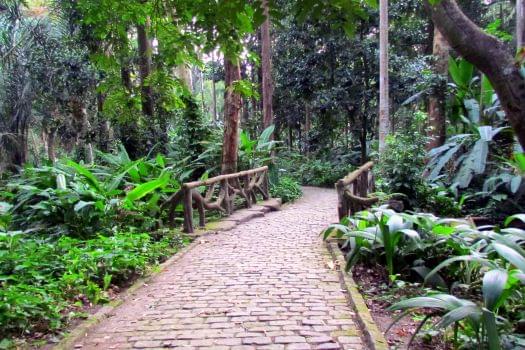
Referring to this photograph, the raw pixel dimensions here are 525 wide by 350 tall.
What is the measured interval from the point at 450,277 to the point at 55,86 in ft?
43.1

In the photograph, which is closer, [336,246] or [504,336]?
[504,336]

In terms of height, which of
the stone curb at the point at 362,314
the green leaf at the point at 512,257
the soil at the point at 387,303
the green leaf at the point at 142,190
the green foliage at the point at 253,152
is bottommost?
the soil at the point at 387,303

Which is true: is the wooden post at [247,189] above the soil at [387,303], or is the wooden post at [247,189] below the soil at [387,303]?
above

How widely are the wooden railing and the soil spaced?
3373mm

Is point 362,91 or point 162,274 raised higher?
point 362,91

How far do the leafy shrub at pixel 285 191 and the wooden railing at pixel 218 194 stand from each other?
98cm

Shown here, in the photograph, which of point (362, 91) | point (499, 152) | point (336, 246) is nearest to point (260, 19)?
point (336, 246)

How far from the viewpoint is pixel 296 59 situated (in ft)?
65.4

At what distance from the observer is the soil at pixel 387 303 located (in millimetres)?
3463

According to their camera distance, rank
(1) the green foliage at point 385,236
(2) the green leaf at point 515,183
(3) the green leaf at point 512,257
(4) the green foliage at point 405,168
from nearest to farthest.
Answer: (3) the green leaf at point 512,257 → (1) the green foliage at point 385,236 → (2) the green leaf at point 515,183 → (4) the green foliage at point 405,168

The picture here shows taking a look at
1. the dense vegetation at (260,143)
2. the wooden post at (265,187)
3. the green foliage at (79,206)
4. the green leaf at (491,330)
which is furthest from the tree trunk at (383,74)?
the green leaf at (491,330)

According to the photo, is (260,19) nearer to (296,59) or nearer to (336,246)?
(336,246)

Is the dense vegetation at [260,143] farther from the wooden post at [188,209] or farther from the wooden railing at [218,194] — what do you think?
the wooden post at [188,209]

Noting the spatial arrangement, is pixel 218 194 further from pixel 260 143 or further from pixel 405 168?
pixel 405 168
